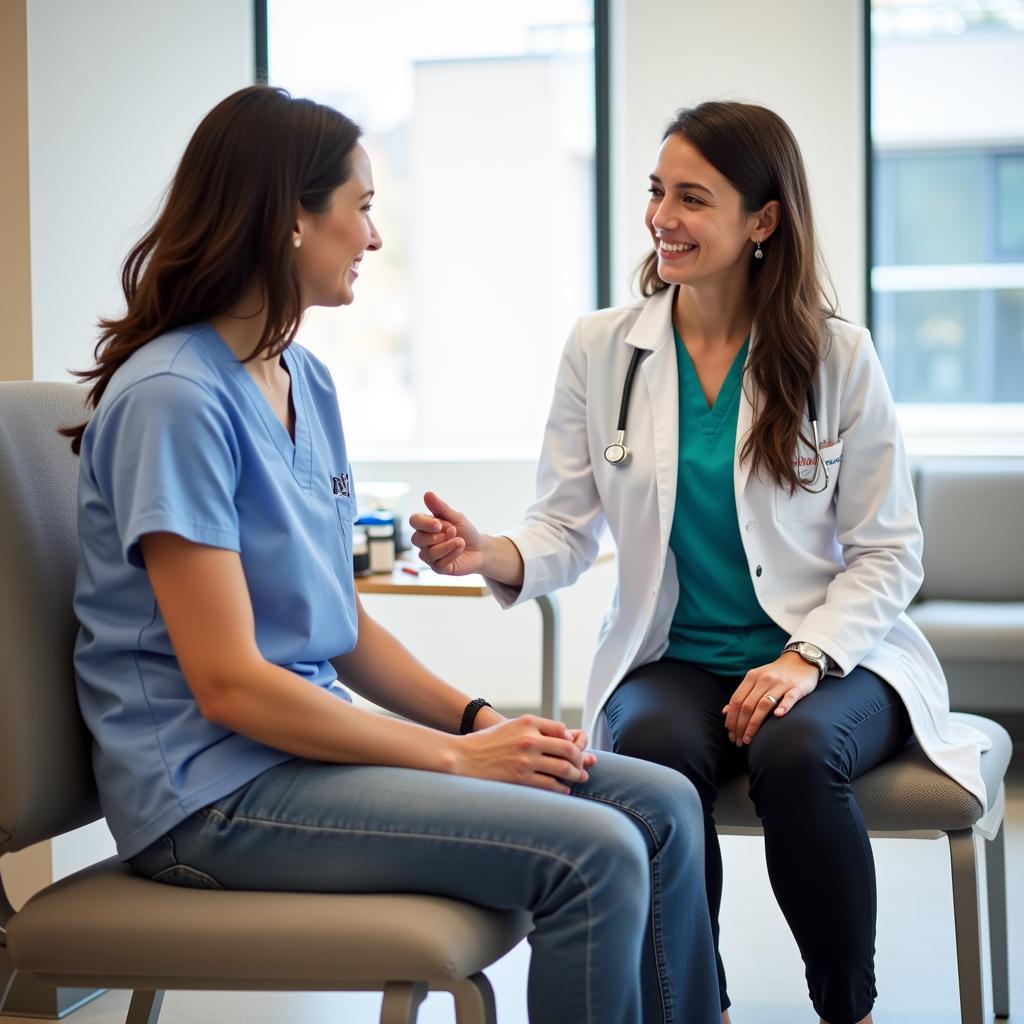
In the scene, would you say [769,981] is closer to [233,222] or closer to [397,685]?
[397,685]

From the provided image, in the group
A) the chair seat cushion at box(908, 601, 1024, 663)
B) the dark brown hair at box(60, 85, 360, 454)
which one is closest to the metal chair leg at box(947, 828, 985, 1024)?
the dark brown hair at box(60, 85, 360, 454)

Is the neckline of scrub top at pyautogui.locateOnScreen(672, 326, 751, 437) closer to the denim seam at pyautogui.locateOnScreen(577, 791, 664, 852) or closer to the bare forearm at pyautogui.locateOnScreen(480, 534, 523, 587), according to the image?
the bare forearm at pyautogui.locateOnScreen(480, 534, 523, 587)

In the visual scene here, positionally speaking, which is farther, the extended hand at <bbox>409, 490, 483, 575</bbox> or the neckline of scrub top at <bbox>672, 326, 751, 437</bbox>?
the neckline of scrub top at <bbox>672, 326, 751, 437</bbox>

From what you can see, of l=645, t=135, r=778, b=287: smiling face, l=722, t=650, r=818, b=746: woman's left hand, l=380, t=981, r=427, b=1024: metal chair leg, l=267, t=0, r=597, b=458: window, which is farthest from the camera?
l=267, t=0, r=597, b=458: window

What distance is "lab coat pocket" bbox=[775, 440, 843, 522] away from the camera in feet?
5.75

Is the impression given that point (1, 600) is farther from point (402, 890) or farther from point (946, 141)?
point (946, 141)

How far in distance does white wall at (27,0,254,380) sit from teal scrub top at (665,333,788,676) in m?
0.88

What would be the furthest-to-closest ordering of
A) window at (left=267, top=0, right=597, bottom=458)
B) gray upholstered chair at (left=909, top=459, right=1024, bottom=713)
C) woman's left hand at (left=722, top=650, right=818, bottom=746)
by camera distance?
window at (left=267, top=0, right=597, bottom=458) < gray upholstered chair at (left=909, top=459, right=1024, bottom=713) < woman's left hand at (left=722, top=650, right=818, bottom=746)

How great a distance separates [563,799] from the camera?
1.18 metres

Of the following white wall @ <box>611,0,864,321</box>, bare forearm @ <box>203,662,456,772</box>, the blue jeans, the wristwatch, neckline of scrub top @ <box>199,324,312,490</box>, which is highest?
white wall @ <box>611,0,864,321</box>

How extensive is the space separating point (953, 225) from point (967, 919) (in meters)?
3.36

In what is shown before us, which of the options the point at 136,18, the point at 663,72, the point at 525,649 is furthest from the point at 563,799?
the point at 663,72

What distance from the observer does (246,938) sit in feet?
3.59

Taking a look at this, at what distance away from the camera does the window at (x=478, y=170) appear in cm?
435
